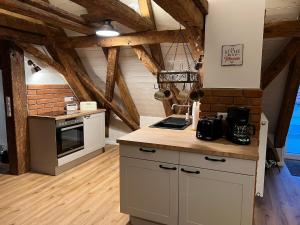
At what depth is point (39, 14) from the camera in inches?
97.8

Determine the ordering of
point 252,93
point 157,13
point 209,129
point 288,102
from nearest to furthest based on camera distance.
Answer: point 209,129 < point 252,93 < point 157,13 < point 288,102

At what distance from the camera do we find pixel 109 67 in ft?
12.1

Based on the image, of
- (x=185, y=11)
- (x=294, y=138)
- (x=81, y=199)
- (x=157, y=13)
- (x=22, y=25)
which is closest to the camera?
(x=185, y=11)

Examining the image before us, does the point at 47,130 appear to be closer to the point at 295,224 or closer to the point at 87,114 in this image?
the point at 87,114

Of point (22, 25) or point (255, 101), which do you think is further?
point (22, 25)

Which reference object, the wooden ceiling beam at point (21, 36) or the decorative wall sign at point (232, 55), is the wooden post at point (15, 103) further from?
the decorative wall sign at point (232, 55)

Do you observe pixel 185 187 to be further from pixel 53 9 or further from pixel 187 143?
pixel 53 9

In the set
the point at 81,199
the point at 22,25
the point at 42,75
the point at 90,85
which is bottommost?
the point at 81,199

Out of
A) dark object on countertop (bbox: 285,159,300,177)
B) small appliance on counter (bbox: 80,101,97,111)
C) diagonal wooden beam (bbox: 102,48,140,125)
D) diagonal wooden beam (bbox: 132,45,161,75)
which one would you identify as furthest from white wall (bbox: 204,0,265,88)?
small appliance on counter (bbox: 80,101,97,111)

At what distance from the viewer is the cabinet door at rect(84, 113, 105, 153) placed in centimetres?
399

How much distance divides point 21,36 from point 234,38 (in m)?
2.86

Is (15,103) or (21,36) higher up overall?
(21,36)

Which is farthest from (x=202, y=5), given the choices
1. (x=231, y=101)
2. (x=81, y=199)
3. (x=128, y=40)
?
(x=81, y=199)

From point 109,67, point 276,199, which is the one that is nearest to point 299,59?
point 276,199
